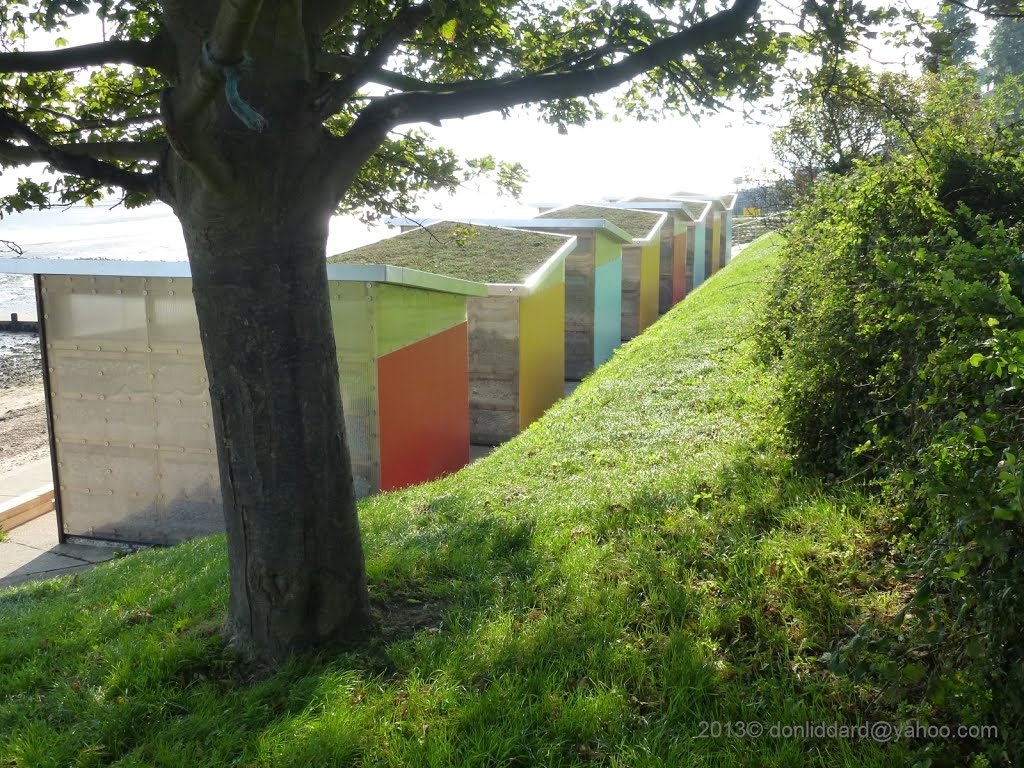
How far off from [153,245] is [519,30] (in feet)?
23.7

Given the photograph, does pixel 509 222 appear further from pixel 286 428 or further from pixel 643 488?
pixel 286 428

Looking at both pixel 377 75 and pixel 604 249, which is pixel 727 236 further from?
pixel 377 75

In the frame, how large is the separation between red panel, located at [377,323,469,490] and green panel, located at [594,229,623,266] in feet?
23.7

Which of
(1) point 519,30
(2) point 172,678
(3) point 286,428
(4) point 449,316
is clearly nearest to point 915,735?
(3) point 286,428

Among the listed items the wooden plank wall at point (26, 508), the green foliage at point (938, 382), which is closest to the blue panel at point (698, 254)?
the wooden plank wall at point (26, 508)

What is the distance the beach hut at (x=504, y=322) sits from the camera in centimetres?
1405

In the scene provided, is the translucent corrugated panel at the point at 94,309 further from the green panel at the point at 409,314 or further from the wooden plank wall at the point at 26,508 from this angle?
the green panel at the point at 409,314

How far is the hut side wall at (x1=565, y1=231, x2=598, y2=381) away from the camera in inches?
727

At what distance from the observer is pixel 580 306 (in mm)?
18609

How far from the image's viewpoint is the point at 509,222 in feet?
65.7

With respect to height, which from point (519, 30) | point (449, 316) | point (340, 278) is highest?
point (519, 30)

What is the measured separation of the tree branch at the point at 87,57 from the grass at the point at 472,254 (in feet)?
29.6

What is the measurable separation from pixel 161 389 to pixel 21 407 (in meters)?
12.9

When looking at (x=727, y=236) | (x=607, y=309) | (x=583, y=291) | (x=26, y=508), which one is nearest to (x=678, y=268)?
(x=607, y=309)
